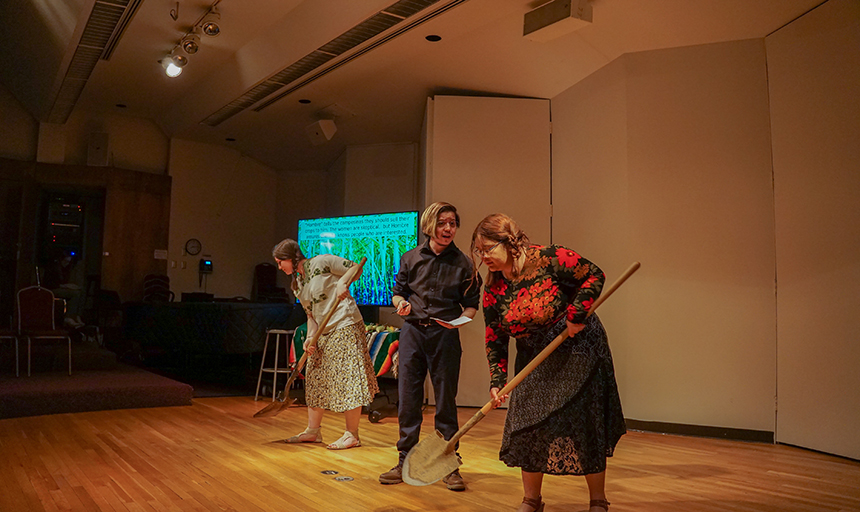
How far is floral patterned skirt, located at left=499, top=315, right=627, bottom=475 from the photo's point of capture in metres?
2.21

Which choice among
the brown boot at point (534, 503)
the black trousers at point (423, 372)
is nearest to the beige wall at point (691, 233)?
the black trousers at point (423, 372)

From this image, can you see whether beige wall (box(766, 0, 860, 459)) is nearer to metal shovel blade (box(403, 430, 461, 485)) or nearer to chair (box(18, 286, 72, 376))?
metal shovel blade (box(403, 430, 461, 485))

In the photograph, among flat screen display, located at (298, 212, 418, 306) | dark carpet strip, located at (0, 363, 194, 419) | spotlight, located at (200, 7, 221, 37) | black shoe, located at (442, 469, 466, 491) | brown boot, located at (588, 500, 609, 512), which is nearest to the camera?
brown boot, located at (588, 500, 609, 512)

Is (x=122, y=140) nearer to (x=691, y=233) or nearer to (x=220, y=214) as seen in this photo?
(x=220, y=214)

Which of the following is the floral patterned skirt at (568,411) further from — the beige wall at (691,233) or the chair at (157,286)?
the chair at (157,286)

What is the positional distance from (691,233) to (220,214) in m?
7.24

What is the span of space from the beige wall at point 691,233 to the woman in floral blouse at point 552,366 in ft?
8.62

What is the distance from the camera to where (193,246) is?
9328 millimetres

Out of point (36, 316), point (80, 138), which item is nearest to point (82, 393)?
point (36, 316)

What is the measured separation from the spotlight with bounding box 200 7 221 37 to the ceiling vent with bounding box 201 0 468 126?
684 mm

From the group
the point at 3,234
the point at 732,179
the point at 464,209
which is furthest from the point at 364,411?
the point at 3,234

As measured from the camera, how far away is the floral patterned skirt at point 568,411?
2.21 meters

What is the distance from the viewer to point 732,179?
15.1ft

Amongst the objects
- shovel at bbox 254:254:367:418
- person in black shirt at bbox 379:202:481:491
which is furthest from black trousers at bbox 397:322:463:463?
shovel at bbox 254:254:367:418
